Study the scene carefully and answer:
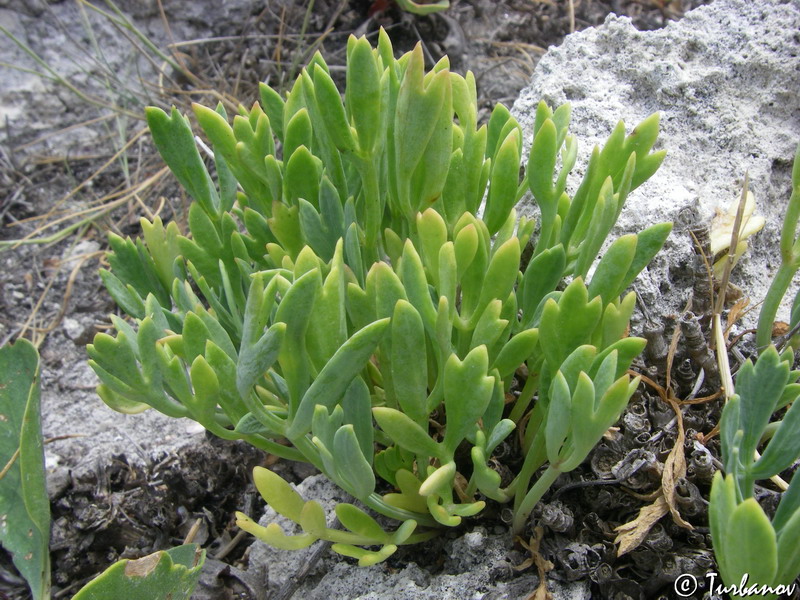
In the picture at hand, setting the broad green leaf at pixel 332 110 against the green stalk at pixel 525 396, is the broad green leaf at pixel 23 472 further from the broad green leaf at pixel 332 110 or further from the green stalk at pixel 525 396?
the green stalk at pixel 525 396

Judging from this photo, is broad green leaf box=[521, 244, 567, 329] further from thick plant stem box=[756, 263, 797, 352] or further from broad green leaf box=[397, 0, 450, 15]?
broad green leaf box=[397, 0, 450, 15]

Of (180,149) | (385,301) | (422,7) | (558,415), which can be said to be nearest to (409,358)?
(385,301)

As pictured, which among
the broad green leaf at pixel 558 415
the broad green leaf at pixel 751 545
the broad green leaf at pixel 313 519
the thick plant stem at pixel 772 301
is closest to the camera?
the broad green leaf at pixel 751 545

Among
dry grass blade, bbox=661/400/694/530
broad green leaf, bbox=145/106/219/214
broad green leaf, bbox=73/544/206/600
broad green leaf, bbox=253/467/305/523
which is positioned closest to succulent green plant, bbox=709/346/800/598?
dry grass blade, bbox=661/400/694/530

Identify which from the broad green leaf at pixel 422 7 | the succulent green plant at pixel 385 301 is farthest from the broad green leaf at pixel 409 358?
the broad green leaf at pixel 422 7

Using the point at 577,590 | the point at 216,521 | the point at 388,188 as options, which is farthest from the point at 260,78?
the point at 577,590

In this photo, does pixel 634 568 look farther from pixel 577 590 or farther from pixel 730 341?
pixel 730 341
